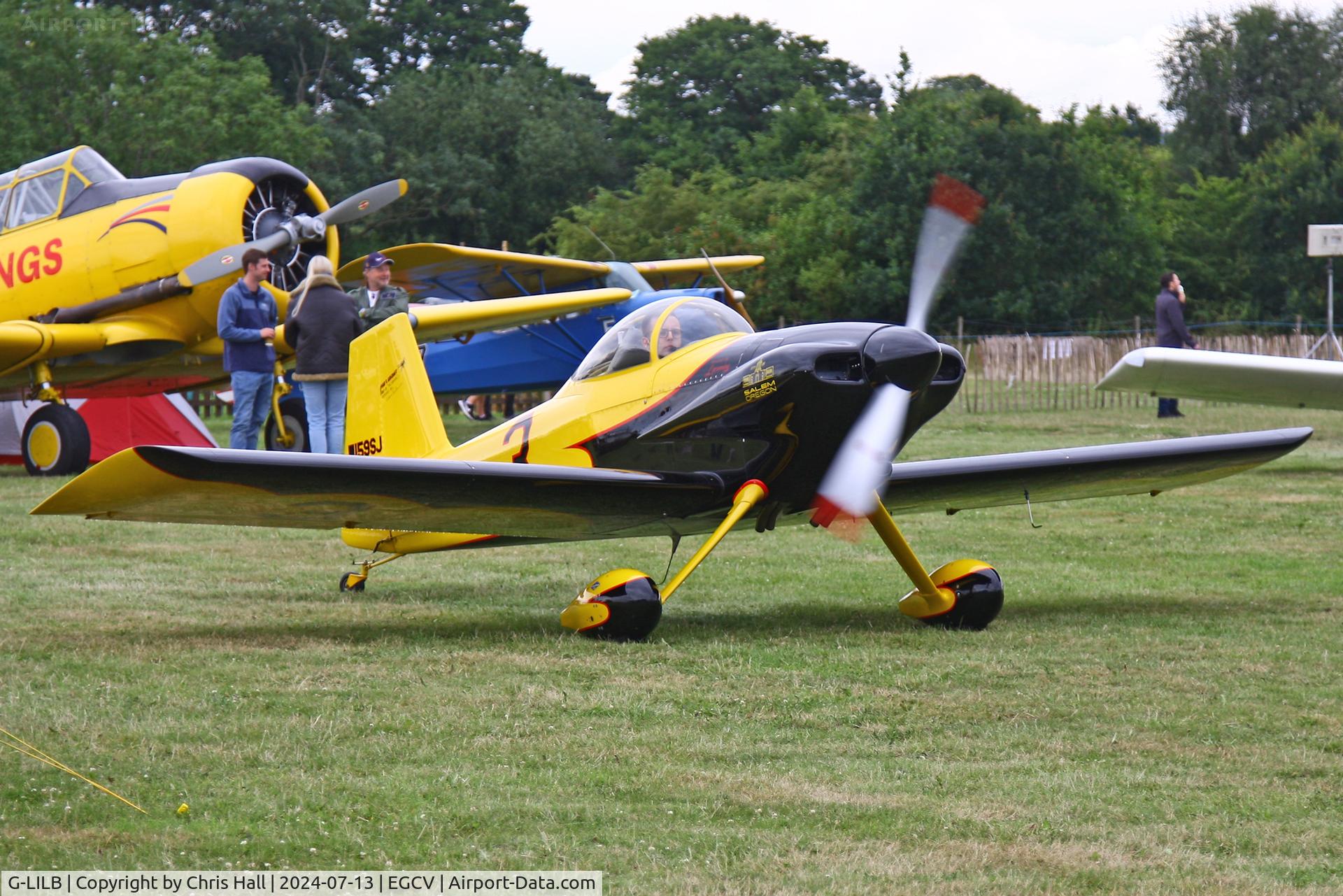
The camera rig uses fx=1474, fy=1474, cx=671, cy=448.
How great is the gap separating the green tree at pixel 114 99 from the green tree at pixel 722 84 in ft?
64.3

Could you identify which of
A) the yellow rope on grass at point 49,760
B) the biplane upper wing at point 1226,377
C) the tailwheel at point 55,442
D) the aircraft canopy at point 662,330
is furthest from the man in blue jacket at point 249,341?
the yellow rope on grass at point 49,760

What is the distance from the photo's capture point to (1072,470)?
24.7 feet

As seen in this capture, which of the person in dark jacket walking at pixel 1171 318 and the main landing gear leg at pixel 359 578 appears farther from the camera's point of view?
the person in dark jacket walking at pixel 1171 318

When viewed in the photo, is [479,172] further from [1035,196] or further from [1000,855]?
[1000,855]

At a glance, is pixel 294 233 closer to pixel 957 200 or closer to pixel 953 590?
pixel 957 200

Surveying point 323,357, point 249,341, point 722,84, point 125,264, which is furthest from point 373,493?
point 722,84

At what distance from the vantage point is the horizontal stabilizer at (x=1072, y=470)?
7418 mm

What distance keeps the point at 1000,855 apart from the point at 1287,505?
31.6ft

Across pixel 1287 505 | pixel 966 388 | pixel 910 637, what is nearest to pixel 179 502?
pixel 910 637

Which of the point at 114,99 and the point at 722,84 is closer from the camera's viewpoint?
the point at 114,99

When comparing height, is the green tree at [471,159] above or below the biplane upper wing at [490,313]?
above

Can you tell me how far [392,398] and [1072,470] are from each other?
368 cm

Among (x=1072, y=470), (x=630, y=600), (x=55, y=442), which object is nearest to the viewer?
(x=630, y=600)

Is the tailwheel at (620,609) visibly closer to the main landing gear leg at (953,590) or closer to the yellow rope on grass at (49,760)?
the main landing gear leg at (953,590)
